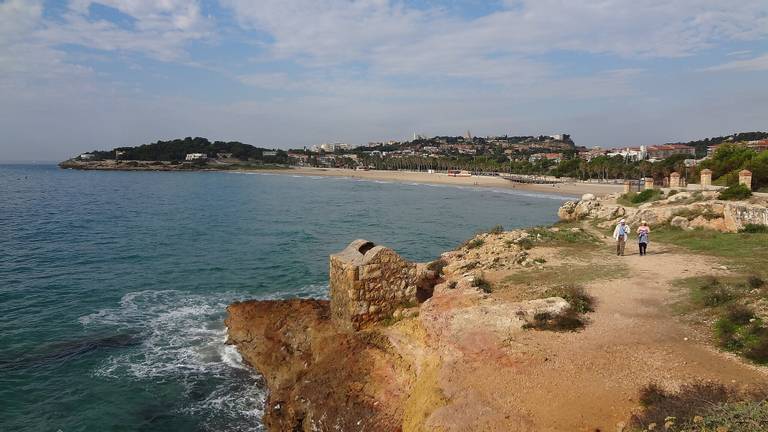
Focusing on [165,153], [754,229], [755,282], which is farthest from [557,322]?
[165,153]

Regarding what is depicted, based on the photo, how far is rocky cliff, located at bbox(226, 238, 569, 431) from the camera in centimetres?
819

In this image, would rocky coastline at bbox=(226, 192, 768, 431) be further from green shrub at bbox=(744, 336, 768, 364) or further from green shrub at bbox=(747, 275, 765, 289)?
green shrub at bbox=(747, 275, 765, 289)

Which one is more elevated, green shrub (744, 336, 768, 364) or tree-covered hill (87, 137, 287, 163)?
tree-covered hill (87, 137, 287, 163)

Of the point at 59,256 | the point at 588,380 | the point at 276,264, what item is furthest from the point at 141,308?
the point at 588,380

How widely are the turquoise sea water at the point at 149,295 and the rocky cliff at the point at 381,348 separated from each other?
1162 mm

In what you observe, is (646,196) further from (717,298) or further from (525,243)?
(717,298)

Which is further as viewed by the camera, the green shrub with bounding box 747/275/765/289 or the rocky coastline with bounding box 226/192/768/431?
the green shrub with bounding box 747/275/765/289

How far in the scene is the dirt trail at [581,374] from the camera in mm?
6742

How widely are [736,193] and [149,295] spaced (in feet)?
86.1

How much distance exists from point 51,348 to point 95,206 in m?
41.2

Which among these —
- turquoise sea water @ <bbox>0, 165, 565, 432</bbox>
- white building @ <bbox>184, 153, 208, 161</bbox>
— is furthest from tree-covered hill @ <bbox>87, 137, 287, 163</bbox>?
turquoise sea water @ <bbox>0, 165, 565, 432</bbox>

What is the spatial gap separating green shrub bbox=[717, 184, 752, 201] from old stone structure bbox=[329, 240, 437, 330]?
19236 millimetres

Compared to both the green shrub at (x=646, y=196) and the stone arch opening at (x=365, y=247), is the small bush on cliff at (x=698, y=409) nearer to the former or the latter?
the stone arch opening at (x=365, y=247)

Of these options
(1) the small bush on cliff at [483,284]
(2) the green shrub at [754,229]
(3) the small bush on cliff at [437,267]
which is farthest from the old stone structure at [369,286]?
(2) the green shrub at [754,229]
